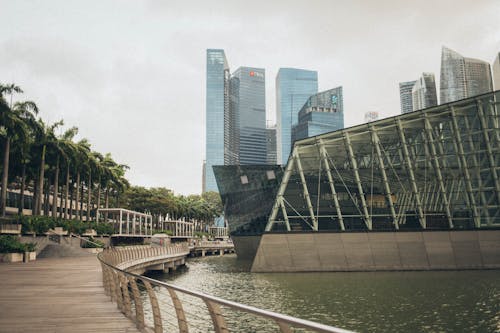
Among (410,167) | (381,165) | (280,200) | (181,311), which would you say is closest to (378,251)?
Result: (381,165)

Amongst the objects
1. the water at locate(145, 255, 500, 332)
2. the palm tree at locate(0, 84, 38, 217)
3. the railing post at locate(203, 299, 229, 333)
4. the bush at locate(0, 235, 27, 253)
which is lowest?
the water at locate(145, 255, 500, 332)

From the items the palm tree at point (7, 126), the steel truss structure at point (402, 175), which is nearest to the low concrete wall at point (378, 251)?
the steel truss structure at point (402, 175)

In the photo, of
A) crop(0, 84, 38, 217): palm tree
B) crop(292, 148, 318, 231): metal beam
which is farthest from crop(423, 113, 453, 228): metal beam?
crop(0, 84, 38, 217): palm tree

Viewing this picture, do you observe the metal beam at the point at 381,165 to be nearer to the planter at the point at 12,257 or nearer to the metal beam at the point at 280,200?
the metal beam at the point at 280,200

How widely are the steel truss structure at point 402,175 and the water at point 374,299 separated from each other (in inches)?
240

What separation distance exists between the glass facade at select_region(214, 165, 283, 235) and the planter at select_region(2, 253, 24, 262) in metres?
32.1

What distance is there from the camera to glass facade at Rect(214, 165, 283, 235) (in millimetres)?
63219

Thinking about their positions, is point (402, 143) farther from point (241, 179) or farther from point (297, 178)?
point (241, 179)

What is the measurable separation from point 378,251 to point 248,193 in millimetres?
25604

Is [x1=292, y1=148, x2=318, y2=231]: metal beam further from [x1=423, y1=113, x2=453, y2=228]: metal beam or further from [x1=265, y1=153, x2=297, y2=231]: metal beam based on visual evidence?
[x1=423, y1=113, x2=453, y2=228]: metal beam

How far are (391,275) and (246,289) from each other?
574 inches

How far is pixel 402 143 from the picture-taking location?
148 feet

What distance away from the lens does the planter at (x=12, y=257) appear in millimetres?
36750

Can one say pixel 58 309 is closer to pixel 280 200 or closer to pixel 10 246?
pixel 10 246
